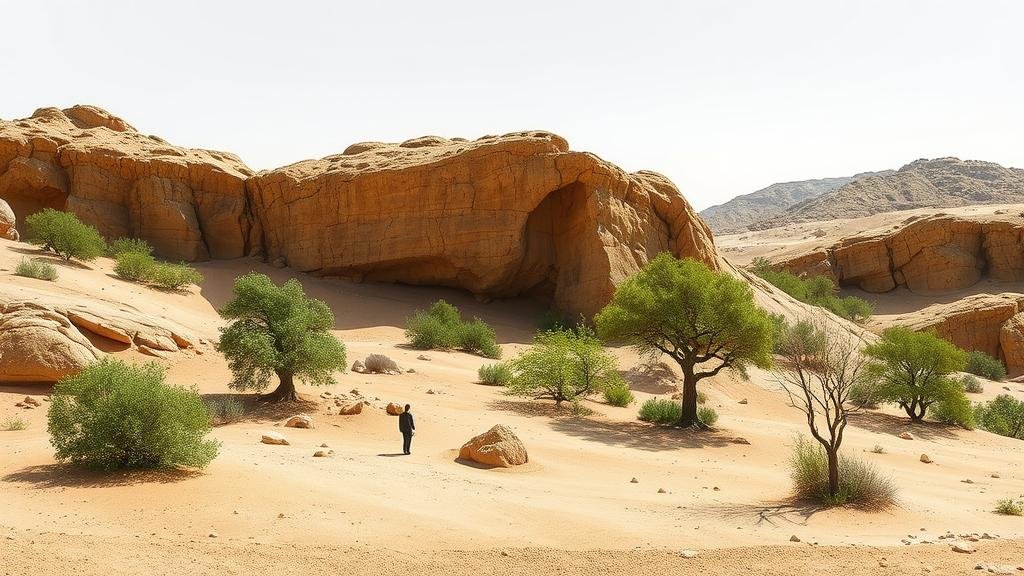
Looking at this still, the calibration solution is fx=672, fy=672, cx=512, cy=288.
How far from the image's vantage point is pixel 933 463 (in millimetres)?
15641

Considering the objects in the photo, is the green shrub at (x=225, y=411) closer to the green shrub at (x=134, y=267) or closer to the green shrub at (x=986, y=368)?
the green shrub at (x=134, y=267)

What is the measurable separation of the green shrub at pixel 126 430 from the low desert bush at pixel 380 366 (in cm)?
1046

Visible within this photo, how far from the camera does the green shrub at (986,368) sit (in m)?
32.3

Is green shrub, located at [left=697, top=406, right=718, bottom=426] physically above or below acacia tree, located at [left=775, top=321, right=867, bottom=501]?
below

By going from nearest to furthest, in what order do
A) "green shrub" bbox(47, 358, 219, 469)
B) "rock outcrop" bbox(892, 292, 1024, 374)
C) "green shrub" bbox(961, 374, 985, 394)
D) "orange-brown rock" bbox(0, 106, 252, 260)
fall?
"green shrub" bbox(47, 358, 219, 469)
"green shrub" bbox(961, 374, 985, 394)
"orange-brown rock" bbox(0, 106, 252, 260)
"rock outcrop" bbox(892, 292, 1024, 374)

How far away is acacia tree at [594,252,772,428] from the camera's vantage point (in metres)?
17.2

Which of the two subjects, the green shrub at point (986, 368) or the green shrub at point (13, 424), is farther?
the green shrub at point (986, 368)

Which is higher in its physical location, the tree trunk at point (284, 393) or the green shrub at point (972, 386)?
→ the tree trunk at point (284, 393)

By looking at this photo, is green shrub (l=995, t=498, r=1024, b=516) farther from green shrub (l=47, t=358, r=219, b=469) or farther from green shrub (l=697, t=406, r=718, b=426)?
green shrub (l=47, t=358, r=219, b=469)

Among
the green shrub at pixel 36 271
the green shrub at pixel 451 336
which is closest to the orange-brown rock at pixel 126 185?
the green shrub at pixel 36 271

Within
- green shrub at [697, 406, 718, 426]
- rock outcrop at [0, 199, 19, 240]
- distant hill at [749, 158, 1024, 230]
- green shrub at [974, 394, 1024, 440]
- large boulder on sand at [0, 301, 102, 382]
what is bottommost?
green shrub at [974, 394, 1024, 440]

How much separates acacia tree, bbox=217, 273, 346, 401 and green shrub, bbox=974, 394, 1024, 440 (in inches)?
836

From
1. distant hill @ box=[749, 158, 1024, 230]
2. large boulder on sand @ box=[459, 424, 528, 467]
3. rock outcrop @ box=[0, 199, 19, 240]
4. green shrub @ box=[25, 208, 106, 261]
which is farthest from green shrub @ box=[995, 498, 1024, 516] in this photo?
distant hill @ box=[749, 158, 1024, 230]

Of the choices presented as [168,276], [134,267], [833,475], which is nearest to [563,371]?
[833,475]
